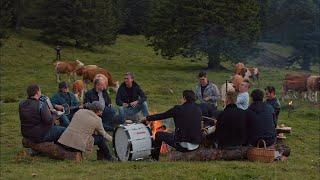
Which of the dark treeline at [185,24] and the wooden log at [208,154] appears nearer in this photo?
the wooden log at [208,154]

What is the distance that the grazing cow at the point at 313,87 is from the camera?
24156 millimetres

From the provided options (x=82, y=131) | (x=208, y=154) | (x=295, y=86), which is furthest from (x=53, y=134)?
(x=295, y=86)

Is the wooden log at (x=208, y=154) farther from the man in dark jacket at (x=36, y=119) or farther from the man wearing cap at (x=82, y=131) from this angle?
the man in dark jacket at (x=36, y=119)

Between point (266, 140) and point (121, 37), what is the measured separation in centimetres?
4993

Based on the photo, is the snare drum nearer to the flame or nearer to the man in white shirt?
the flame

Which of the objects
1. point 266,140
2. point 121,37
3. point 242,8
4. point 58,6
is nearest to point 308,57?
point 242,8

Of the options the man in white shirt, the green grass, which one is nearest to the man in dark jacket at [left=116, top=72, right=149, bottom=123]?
the green grass

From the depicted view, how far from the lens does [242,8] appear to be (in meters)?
40.7

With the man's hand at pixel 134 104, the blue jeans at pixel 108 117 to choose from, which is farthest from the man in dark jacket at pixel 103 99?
the man's hand at pixel 134 104

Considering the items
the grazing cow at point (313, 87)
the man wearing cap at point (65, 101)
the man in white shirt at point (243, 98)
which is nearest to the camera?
the man in white shirt at point (243, 98)

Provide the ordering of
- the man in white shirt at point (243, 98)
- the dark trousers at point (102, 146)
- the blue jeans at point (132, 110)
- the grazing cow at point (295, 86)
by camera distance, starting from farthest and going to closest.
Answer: the grazing cow at point (295, 86) < the blue jeans at point (132, 110) < the man in white shirt at point (243, 98) < the dark trousers at point (102, 146)

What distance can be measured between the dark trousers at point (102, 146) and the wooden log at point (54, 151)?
427 millimetres

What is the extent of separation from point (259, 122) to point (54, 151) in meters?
4.03

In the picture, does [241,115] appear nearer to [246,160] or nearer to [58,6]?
[246,160]
